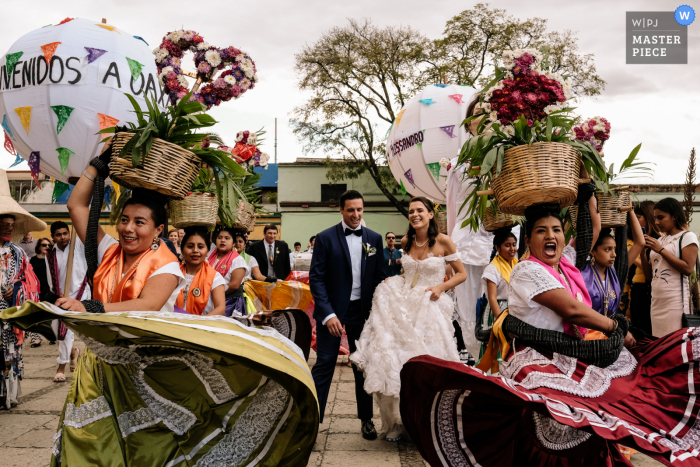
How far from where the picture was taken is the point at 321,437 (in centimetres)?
434

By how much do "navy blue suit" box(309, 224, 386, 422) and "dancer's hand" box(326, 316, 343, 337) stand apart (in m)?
0.08

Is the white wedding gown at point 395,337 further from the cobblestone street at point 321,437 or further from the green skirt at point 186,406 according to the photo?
the green skirt at point 186,406

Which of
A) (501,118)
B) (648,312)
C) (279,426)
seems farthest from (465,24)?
(279,426)

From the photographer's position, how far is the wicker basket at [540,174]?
9.34 ft

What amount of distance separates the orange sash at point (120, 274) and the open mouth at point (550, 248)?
83.3 inches

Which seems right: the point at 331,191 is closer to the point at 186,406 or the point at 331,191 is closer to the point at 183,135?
the point at 183,135

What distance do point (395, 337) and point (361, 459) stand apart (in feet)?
3.21

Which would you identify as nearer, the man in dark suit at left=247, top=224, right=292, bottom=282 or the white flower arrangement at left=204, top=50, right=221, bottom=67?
the white flower arrangement at left=204, top=50, right=221, bottom=67

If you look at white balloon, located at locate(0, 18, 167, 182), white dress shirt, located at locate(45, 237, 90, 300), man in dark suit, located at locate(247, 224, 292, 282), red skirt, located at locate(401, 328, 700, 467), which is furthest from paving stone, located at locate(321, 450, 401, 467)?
man in dark suit, located at locate(247, 224, 292, 282)

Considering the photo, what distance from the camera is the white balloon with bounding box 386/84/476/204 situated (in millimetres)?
8898

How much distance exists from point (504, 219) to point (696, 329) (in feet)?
6.55

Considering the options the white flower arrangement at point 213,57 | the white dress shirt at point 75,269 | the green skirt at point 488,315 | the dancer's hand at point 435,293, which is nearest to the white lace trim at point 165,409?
the dancer's hand at point 435,293

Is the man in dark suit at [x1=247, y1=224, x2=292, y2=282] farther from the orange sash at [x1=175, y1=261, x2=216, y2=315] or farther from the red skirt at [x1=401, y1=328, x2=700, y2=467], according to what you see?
the red skirt at [x1=401, y1=328, x2=700, y2=467]

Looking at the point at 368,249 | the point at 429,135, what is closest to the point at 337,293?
the point at 368,249
